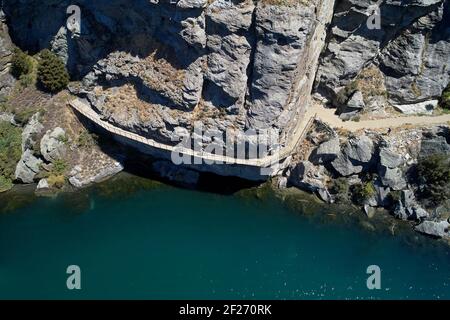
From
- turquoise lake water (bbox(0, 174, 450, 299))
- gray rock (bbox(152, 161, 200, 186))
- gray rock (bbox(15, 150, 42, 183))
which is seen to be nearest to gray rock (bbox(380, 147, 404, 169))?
turquoise lake water (bbox(0, 174, 450, 299))

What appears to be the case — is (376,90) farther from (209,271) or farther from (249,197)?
(209,271)

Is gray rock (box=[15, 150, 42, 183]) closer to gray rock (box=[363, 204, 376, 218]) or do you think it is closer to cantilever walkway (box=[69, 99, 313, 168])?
cantilever walkway (box=[69, 99, 313, 168])

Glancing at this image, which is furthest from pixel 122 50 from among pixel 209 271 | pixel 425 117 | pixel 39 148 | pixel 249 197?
pixel 425 117

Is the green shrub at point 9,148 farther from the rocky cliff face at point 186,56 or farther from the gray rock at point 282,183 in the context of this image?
the gray rock at point 282,183

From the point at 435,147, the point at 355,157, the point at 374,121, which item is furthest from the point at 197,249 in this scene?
the point at 435,147

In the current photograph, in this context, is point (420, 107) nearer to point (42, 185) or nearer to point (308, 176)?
point (308, 176)

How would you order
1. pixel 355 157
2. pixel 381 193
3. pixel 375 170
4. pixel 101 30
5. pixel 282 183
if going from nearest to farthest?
pixel 101 30 < pixel 381 193 < pixel 355 157 < pixel 375 170 < pixel 282 183
